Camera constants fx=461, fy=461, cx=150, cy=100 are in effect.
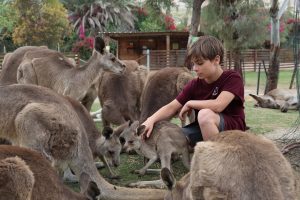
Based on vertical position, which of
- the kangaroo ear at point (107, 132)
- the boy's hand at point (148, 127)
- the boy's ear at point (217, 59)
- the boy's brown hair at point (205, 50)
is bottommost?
the kangaroo ear at point (107, 132)

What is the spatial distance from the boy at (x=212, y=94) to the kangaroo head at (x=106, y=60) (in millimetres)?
3082

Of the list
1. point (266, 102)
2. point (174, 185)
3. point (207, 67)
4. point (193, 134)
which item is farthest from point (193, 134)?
point (266, 102)

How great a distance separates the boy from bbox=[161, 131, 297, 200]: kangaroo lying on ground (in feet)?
2.86

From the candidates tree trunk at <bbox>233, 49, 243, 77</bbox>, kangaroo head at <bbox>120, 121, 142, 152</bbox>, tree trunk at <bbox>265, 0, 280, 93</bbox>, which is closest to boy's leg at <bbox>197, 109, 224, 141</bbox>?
kangaroo head at <bbox>120, 121, 142, 152</bbox>

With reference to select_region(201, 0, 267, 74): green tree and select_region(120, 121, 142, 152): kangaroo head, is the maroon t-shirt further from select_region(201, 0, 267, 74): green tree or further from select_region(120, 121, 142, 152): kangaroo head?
select_region(201, 0, 267, 74): green tree

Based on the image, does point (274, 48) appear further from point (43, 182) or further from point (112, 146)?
point (43, 182)

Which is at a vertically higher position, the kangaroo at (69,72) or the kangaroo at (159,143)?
the kangaroo at (69,72)

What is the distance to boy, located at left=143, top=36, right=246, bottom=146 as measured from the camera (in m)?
4.18

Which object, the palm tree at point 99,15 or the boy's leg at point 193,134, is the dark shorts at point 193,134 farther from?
the palm tree at point 99,15

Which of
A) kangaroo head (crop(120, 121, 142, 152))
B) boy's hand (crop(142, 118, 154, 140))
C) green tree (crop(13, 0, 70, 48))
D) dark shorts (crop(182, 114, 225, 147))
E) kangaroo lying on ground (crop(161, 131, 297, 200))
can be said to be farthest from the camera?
green tree (crop(13, 0, 70, 48))

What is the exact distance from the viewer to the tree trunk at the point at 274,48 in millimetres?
13984

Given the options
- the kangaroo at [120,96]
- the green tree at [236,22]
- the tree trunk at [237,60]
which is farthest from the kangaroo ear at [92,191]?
the tree trunk at [237,60]

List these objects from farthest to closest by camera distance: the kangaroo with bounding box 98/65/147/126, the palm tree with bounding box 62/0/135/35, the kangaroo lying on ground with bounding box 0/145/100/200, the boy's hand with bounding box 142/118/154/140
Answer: the palm tree with bounding box 62/0/135/35 < the kangaroo with bounding box 98/65/147/126 < the boy's hand with bounding box 142/118/154/140 < the kangaroo lying on ground with bounding box 0/145/100/200

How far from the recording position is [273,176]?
282 centimetres
